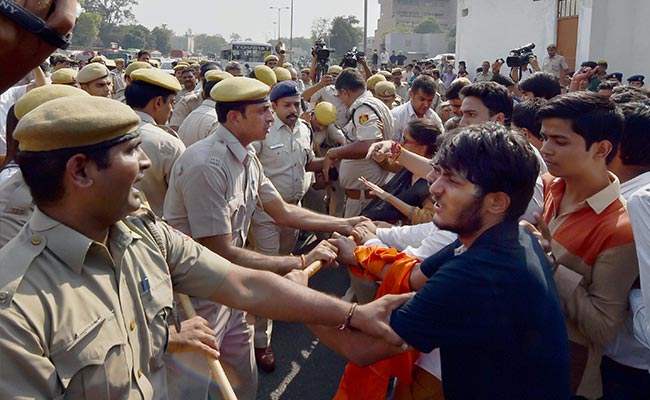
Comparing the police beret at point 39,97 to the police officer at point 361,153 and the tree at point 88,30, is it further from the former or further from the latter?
the tree at point 88,30

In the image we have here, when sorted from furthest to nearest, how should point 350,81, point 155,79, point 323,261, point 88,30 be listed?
point 88,30
point 350,81
point 155,79
point 323,261

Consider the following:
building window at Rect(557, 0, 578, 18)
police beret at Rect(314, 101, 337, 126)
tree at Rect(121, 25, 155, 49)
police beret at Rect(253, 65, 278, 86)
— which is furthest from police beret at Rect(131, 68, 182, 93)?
tree at Rect(121, 25, 155, 49)

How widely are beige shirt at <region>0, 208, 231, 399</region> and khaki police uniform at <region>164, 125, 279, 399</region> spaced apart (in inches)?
44.7

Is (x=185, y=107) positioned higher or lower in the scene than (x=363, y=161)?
higher

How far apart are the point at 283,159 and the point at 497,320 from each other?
360cm

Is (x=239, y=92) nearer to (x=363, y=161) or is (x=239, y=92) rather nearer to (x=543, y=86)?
(x=363, y=161)

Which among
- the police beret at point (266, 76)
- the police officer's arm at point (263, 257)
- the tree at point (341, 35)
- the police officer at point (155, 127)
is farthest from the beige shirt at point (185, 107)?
the tree at point (341, 35)

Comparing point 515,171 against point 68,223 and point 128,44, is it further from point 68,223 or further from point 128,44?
point 128,44

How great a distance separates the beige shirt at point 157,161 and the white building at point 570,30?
623 inches

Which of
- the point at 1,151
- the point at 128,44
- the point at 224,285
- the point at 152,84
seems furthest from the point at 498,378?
the point at 128,44

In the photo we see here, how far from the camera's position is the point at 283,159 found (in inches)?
207

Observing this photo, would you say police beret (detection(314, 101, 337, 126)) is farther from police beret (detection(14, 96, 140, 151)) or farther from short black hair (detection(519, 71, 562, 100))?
police beret (detection(14, 96, 140, 151))

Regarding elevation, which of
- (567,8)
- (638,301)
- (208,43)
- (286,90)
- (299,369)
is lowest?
(299,369)

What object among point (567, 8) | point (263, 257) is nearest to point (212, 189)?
point (263, 257)
